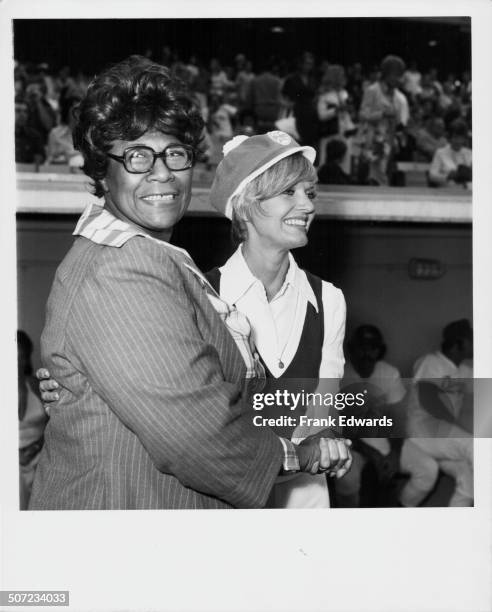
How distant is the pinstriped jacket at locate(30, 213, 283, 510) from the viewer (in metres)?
1.84

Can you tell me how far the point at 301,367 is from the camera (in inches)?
95.0

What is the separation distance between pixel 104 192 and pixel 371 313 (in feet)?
3.83

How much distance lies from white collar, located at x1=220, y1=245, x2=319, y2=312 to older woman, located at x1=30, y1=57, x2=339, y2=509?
0.91 feet

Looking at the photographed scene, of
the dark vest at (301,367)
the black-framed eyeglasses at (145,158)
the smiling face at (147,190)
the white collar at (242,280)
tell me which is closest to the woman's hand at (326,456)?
the dark vest at (301,367)

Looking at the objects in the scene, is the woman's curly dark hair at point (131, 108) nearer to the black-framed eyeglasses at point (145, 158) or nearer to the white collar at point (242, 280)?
the black-framed eyeglasses at point (145, 158)

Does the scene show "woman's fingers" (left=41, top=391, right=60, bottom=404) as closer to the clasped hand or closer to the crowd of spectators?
the clasped hand

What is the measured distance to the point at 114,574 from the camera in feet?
7.77

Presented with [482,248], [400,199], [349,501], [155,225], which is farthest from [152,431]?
[400,199]

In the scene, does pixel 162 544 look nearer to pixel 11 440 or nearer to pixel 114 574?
pixel 114 574

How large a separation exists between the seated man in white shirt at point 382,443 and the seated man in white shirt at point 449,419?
41 mm

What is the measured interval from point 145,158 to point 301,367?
0.74 meters

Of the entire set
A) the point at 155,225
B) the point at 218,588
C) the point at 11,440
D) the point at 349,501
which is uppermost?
the point at 155,225

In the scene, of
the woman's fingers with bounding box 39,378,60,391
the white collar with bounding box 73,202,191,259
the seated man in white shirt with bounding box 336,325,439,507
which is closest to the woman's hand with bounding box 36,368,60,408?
the woman's fingers with bounding box 39,378,60,391

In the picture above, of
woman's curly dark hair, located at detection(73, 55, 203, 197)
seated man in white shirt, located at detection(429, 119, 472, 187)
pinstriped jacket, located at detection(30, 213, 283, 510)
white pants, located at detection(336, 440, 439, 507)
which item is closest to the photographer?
pinstriped jacket, located at detection(30, 213, 283, 510)
